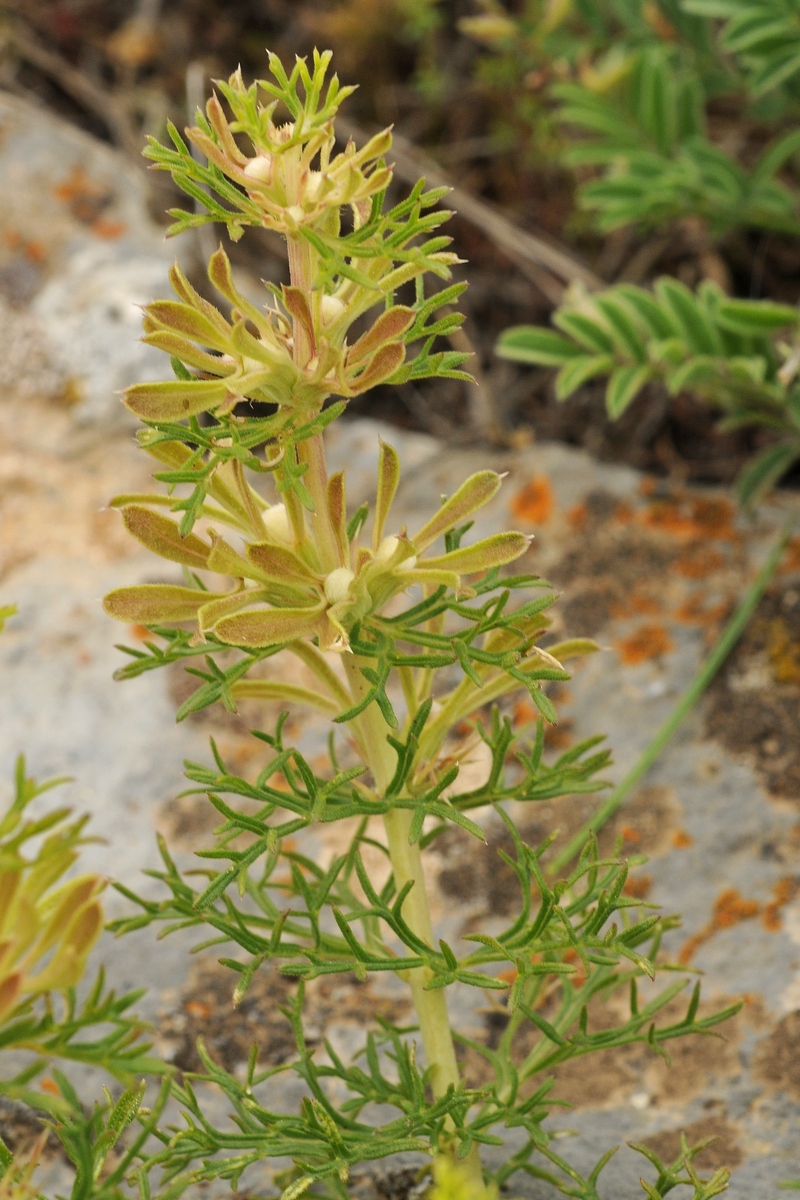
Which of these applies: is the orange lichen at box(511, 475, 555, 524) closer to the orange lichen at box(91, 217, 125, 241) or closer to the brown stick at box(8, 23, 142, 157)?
the orange lichen at box(91, 217, 125, 241)

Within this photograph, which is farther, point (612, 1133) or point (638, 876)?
point (638, 876)

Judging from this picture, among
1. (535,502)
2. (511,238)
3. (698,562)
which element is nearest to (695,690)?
(698,562)

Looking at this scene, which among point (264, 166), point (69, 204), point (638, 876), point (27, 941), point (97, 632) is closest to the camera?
point (264, 166)

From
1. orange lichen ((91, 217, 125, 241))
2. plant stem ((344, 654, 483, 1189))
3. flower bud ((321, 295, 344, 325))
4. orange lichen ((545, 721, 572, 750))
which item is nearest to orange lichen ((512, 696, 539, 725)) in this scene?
orange lichen ((545, 721, 572, 750))

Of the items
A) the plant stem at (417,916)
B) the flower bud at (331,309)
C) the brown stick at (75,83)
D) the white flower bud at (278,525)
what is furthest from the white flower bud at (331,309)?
the brown stick at (75,83)

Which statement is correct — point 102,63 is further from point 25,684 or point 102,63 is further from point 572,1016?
point 572,1016

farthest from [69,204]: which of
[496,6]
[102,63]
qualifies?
[496,6]

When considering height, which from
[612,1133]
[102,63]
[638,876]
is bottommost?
[612,1133]
